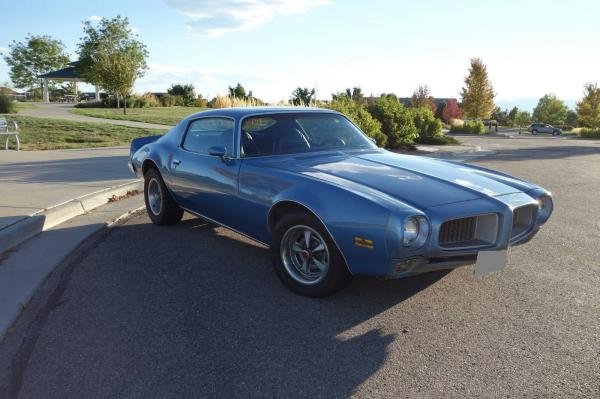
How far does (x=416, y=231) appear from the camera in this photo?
3.32m

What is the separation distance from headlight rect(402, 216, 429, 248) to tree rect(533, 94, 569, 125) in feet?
281

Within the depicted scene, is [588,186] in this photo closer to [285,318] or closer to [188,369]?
[285,318]

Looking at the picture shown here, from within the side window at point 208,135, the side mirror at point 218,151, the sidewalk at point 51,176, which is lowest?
the sidewalk at point 51,176

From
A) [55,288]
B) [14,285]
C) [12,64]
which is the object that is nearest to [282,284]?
[55,288]

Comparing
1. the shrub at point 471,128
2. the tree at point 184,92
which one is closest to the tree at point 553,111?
the shrub at point 471,128

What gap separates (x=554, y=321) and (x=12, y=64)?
73353mm

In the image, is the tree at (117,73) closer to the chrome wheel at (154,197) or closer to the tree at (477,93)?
the chrome wheel at (154,197)

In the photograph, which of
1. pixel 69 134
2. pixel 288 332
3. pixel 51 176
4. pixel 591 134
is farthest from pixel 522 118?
pixel 288 332

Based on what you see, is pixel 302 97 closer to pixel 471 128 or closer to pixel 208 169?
pixel 208 169

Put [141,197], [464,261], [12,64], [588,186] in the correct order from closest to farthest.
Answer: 1. [464,261]
2. [141,197]
3. [588,186]
4. [12,64]

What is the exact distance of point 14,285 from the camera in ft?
13.6

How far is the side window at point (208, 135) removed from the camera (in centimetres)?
490

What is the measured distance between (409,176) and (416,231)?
84 cm

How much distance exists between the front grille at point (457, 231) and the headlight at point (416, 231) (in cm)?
19
